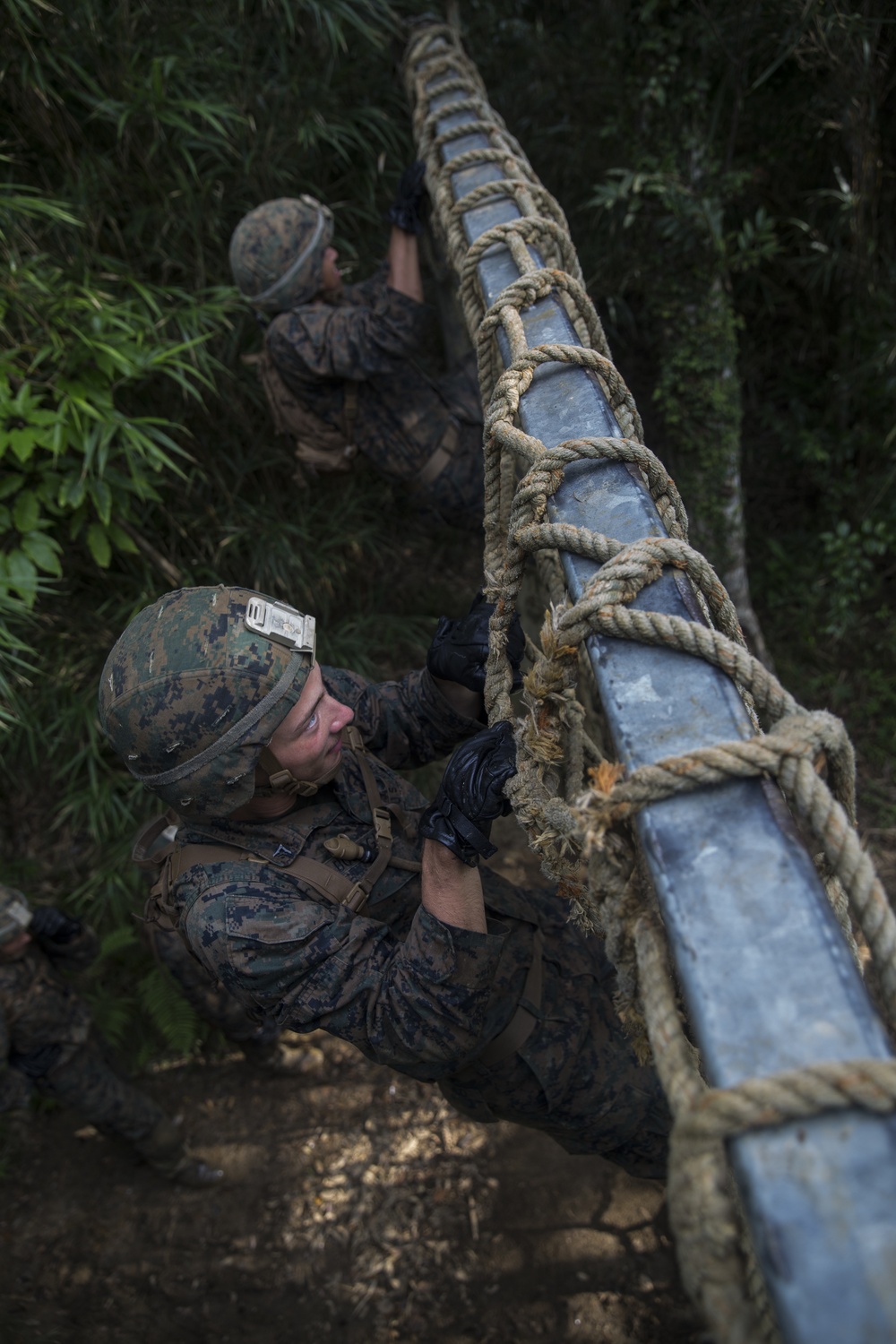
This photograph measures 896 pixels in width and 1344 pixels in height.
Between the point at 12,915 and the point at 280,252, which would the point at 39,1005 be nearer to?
the point at 12,915

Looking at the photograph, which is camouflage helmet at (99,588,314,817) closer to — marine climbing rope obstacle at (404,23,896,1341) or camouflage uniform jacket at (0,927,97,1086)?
marine climbing rope obstacle at (404,23,896,1341)

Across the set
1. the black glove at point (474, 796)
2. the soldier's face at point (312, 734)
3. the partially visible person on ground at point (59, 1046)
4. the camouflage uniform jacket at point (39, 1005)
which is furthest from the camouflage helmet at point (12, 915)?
the black glove at point (474, 796)

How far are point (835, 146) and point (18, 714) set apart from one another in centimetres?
445

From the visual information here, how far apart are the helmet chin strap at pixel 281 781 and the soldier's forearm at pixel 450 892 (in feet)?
1.11

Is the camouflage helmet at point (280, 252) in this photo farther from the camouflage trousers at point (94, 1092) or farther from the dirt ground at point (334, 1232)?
the camouflage trousers at point (94, 1092)

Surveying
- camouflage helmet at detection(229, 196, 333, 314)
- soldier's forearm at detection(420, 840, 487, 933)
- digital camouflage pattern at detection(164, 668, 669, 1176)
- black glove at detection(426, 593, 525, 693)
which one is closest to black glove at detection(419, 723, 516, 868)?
soldier's forearm at detection(420, 840, 487, 933)

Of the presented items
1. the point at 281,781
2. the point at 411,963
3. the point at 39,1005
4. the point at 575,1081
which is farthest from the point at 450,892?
the point at 39,1005

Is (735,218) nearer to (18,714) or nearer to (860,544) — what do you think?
(860,544)

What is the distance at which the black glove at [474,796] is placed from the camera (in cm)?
152

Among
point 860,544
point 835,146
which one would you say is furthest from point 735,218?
point 860,544

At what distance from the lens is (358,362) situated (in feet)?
10.5

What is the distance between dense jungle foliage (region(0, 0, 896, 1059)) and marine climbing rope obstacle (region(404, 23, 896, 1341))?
1.78 metres

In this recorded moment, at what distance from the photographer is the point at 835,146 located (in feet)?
12.4

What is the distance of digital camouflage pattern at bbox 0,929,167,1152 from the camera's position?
3074 millimetres
